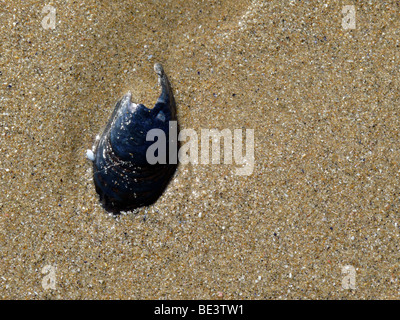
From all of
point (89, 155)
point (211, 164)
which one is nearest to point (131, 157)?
point (89, 155)

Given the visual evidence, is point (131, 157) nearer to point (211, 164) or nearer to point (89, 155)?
point (89, 155)

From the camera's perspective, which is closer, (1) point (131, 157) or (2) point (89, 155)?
(1) point (131, 157)

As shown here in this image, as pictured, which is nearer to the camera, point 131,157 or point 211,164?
point 131,157

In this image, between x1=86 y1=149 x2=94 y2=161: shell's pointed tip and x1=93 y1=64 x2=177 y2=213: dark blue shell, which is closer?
x1=93 y1=64 x2=177 y2=213: dark blue shell

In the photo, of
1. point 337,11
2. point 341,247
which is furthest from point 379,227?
point 337,11
